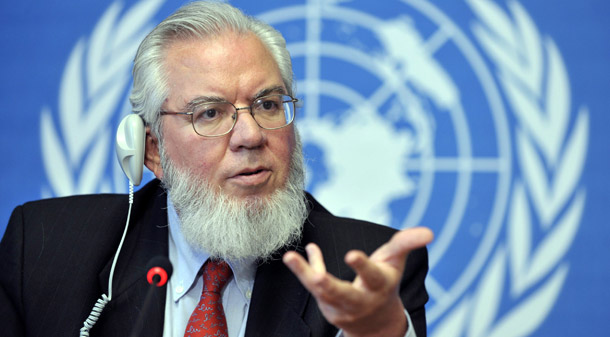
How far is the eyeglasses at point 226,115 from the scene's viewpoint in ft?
6.37

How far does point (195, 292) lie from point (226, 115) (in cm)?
59

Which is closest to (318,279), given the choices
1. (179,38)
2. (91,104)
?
(179,38)

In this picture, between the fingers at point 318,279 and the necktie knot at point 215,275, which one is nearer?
the fingers at point 318,279

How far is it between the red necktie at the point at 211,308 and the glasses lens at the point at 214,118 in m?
0.44

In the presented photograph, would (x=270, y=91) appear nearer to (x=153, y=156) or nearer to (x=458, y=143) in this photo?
(x=153, y=156)

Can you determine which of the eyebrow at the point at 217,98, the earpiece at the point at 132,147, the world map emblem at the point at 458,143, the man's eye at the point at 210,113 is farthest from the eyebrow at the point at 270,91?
the world map emblem at the point at 458,143

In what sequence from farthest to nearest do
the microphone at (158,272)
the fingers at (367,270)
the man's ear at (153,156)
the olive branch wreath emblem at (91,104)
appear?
the olive branch wreath emblem at (91,104), the man's ear at (153,156), the microphone at (158,272), the fingers at (367,270)

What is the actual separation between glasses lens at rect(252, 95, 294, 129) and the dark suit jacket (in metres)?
0.42

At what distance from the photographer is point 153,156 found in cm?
221

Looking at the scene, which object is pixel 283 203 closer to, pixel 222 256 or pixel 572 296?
pixel 222 256

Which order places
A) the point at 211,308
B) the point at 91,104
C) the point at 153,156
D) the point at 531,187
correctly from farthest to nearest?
1. the point at 91,104
2. the point at 531,187
3. the point at 153,156
4. the point at 211,308

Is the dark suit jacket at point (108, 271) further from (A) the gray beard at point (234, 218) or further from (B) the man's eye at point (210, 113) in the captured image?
(B) the man's eye at point (210, 113)

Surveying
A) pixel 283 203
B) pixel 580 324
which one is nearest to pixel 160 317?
pixel 283 203

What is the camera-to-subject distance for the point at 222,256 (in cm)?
197
